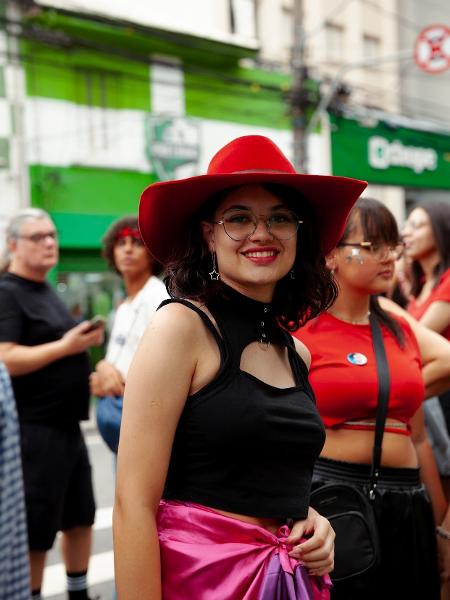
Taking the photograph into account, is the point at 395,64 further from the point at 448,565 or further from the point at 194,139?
the point at 448,565

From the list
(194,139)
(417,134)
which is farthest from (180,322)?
(417,134)

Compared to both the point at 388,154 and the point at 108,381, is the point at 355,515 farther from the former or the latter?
the point at 388,154

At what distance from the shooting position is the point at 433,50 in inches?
556

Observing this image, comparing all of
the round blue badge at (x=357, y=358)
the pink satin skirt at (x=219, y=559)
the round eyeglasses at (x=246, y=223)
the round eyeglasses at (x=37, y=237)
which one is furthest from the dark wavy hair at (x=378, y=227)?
the round eyeglasses at (x=37, y=237)

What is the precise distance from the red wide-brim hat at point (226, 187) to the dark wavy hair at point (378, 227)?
67cm

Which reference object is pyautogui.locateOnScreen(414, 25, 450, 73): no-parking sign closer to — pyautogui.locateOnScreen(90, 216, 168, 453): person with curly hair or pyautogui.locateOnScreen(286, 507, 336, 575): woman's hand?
pyautogui.locateOnScreen(90, 216, 168, 453): person with curly hair

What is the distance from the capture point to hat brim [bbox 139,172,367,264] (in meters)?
1.69

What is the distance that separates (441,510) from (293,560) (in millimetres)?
1234

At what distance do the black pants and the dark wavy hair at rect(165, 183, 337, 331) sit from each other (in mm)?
606

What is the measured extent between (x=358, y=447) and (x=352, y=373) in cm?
25

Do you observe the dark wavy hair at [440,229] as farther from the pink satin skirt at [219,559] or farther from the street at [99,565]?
the street at [99,565]

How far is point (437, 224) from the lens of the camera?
379 cm

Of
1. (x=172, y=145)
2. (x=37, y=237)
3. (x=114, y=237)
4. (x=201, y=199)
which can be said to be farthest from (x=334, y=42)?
(x=201, y=199)

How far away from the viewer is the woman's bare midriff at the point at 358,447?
7.73 feet
